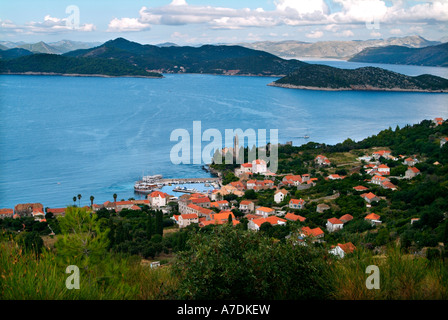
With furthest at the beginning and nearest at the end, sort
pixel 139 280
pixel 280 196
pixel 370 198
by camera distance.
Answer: pixel 280 196, pixel 370 198, pixel 139 280

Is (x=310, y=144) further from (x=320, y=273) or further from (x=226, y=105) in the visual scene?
(x=320, y=273)

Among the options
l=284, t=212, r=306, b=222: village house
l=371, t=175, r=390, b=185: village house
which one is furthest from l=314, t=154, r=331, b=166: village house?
l=284, t=212, r=306, b=222: village house

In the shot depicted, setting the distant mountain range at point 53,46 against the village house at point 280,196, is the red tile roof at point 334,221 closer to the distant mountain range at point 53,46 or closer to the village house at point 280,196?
the village house at point 280,196

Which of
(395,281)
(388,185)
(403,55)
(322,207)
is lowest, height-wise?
(322,207)

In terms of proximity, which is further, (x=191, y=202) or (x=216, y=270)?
(x=191, y=202)

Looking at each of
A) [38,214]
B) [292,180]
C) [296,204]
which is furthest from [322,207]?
[38,214]

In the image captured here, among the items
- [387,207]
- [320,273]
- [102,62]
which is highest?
[102,62]

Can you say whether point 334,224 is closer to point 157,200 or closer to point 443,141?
point 157,200
